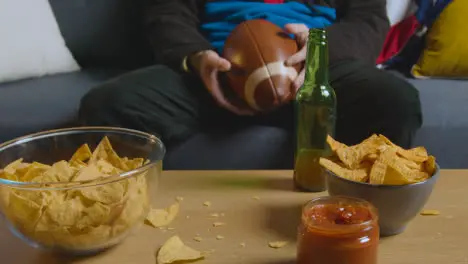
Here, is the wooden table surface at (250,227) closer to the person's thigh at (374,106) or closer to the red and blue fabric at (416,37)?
the person's thigh at (374,106)

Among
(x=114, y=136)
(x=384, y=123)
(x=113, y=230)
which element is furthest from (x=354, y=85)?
(x=113, y=230)

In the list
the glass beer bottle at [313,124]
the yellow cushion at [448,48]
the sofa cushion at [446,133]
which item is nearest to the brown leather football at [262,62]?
the glass beer bottle at [313,124]

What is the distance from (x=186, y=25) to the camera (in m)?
1.61

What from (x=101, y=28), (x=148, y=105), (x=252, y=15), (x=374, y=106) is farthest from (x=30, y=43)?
(x=374, y=106)

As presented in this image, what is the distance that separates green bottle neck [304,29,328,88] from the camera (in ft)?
2.85

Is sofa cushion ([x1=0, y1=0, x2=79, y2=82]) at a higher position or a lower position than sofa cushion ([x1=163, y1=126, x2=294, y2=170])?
higher

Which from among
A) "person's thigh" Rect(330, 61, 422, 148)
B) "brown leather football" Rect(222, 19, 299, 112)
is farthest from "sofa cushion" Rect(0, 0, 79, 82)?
"person's thigh" Rect(330, 61, 422, 148)

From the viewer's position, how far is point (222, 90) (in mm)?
1367

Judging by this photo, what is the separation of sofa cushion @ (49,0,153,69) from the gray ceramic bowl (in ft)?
4.03

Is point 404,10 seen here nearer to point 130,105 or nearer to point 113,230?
point 130,105

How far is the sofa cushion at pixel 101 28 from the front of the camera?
184cm

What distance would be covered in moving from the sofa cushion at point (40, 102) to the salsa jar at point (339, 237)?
0.92 m

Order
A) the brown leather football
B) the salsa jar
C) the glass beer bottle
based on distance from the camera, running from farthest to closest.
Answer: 1. the brown leather football
2. the glass beer bottle
3. the salsa jar

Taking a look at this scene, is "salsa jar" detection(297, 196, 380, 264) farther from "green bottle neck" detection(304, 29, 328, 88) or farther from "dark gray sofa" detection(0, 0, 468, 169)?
"dark gray sofa" detection(0, 0, 468, 169)
